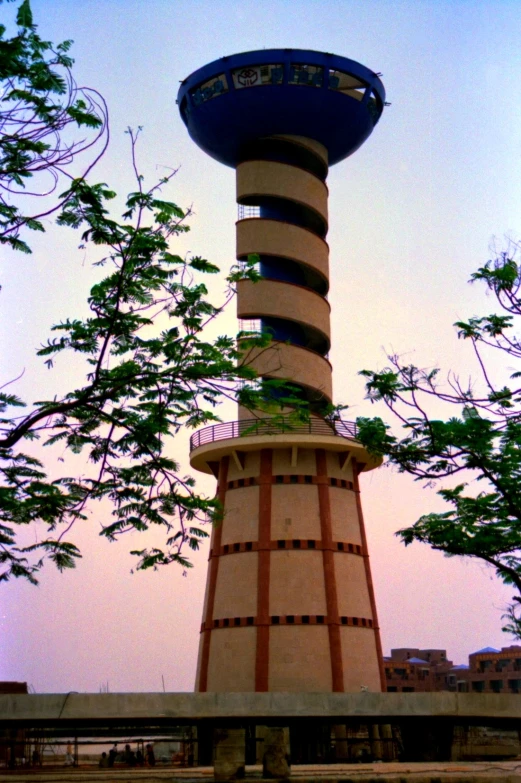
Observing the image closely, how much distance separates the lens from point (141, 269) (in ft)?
53.2

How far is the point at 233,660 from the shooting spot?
42.0m

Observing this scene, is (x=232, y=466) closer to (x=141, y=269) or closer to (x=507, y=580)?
(x=507, y=580)

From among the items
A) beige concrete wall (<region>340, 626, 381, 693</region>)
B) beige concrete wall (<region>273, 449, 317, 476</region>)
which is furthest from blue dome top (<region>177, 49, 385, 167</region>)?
beige concrete wall (<region>340, 626, 381, 693</region>)

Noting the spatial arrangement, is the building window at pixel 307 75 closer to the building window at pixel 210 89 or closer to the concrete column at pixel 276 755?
the building window at pixel 210 89

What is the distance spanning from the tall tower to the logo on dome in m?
0.05

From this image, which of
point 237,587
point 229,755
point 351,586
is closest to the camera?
point 229,755

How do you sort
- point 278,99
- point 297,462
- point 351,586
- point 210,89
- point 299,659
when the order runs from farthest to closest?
point 210,89 → point 278,99 → point 297,462 → point 351,586 → point 299,659

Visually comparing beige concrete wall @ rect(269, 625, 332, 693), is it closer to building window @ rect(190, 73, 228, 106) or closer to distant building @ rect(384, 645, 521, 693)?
building window @ rect(190, 73, 228, 106)

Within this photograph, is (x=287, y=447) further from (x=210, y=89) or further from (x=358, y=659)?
(x=210, y=89)

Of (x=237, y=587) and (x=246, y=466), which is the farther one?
(x=246, y=466)

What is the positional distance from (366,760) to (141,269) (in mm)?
27130

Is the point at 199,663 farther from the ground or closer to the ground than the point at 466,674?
closer to the ground

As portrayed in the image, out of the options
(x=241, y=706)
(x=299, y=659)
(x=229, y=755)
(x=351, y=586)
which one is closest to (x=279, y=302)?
(x=351, y=586)

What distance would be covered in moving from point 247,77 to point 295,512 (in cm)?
2019
